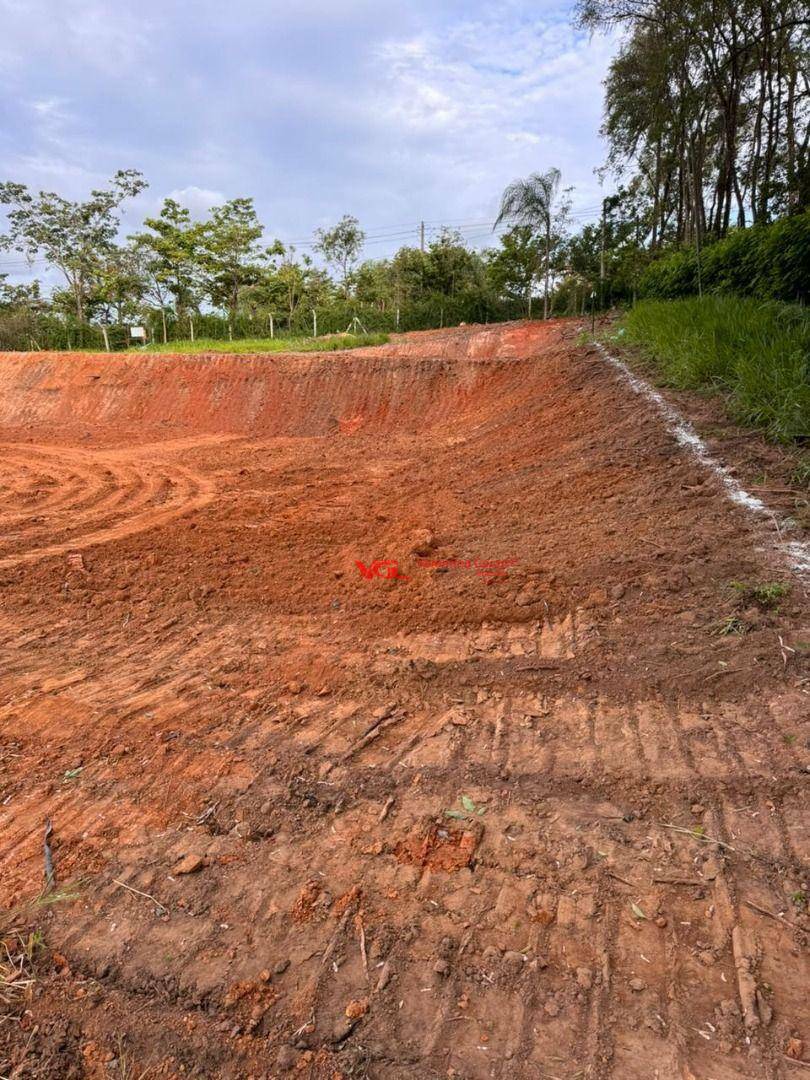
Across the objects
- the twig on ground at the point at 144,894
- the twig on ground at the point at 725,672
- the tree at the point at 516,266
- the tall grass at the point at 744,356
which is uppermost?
the tree at the point at 516,266

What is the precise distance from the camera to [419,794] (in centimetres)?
229

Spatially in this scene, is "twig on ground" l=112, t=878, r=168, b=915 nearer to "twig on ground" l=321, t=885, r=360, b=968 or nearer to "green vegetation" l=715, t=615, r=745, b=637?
"twig on ground" l=321, t=885, r=360, b=968

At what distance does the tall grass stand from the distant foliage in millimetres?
614

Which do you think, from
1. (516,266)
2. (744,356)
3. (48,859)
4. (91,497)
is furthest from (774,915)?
(516,266)

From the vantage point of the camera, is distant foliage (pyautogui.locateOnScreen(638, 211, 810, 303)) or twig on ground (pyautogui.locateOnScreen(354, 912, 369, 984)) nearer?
twig on ground (pyautogui.locateOnScreen(354, 912, 369, 984))

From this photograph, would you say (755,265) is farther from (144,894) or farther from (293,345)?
(293,345)

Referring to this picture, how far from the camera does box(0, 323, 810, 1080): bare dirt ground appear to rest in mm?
1514

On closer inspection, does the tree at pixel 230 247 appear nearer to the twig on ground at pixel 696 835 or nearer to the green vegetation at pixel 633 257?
the green vegetation at pixel 633 257

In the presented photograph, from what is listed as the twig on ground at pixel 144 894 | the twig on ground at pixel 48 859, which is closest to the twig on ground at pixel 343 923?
the twig on ground at pixel 144 894

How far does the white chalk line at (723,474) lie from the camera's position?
11.1ft

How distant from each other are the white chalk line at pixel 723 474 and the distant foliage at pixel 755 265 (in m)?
2.83

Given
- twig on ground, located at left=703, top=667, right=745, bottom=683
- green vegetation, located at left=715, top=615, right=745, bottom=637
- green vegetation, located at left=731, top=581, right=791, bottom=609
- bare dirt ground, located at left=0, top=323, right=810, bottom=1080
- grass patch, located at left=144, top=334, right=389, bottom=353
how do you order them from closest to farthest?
bare dirt ground, located at left=0, top=323, right=810, bottom=1080 < twig on ground, located at left=703, top=667, right=745, bottom=683 < green vegetation, located at left=715, top=615, right=745, bottom=637 < green vegetation, located at left=731, top=581, right=791, bottom=609 < grass patch, located at left=144, top=334, right=389, bottom=353

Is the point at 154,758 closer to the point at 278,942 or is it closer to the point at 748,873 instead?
the point at 278,942

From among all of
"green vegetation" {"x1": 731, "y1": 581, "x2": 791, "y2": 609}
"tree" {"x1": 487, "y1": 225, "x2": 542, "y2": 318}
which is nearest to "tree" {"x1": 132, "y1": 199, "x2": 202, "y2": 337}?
"tree" {"x1": 487, "y1": 225, "x2": 542, "y2": 318}
